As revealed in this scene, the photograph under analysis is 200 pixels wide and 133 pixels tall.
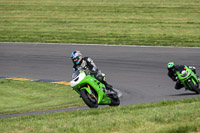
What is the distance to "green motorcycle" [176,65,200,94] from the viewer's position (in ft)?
48.1

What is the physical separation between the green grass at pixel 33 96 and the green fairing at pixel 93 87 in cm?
180

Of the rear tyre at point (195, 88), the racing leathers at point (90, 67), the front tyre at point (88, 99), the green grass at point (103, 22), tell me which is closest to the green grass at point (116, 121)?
the front tyre at point (88, 99)

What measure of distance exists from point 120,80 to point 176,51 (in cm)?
757

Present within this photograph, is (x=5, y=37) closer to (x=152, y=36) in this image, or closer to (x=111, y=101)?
(x=152, y=36)

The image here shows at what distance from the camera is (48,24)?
36.3 m

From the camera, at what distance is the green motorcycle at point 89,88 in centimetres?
1194

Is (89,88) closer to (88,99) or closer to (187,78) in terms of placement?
(88,99)

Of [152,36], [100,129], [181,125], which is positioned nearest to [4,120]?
[100,129]

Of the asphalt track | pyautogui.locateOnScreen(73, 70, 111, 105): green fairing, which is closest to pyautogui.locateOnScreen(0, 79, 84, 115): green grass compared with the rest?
the asphalt track

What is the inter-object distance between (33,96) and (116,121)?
287 inches

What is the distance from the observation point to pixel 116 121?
920 centimetres

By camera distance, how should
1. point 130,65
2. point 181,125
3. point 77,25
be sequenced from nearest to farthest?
1. point 181,125
2. point 130,65
3. point 77,25

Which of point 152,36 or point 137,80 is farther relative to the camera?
point 152,36

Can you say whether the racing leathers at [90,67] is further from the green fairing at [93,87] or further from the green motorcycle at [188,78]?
the green motorcycle at [188,78]
